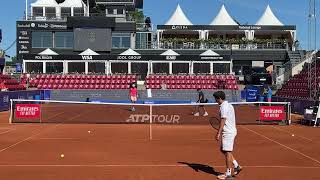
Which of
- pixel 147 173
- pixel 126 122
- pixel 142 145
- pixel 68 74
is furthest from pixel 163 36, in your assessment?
pixel 147 173

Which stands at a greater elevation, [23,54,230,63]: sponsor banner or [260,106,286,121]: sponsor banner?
[23,54,230,63]: sponsor banner

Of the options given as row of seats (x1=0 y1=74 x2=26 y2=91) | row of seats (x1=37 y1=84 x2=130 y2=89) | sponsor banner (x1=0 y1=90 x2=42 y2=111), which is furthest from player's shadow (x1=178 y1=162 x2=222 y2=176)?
row of seats (x1=37 y1=84 x2=130 y2=89)

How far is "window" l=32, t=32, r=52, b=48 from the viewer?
7238cm

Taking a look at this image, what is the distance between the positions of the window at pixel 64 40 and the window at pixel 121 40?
240 inches

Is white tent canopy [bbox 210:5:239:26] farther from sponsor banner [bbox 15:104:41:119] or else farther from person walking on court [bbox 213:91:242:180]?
person walking on court [bbox 213:91:242:180]

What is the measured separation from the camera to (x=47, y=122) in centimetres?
2514

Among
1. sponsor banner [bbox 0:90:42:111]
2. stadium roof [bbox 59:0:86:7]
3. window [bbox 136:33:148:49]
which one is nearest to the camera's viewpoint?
sponsor banner [bbox 0:90:42:111]

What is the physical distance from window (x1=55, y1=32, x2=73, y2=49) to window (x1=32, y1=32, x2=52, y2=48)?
44.4 inches

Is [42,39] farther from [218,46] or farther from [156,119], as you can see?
[156,119]

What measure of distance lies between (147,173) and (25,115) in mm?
14770

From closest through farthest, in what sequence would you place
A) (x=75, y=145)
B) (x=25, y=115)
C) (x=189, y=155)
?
(x=189, y=155)
(x=75, y=145)
(x=25, y=115)

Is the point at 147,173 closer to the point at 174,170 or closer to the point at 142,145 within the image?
the point at 174,170

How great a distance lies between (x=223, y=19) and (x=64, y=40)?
86.2ft

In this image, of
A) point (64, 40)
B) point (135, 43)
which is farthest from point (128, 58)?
point (64, 40)
